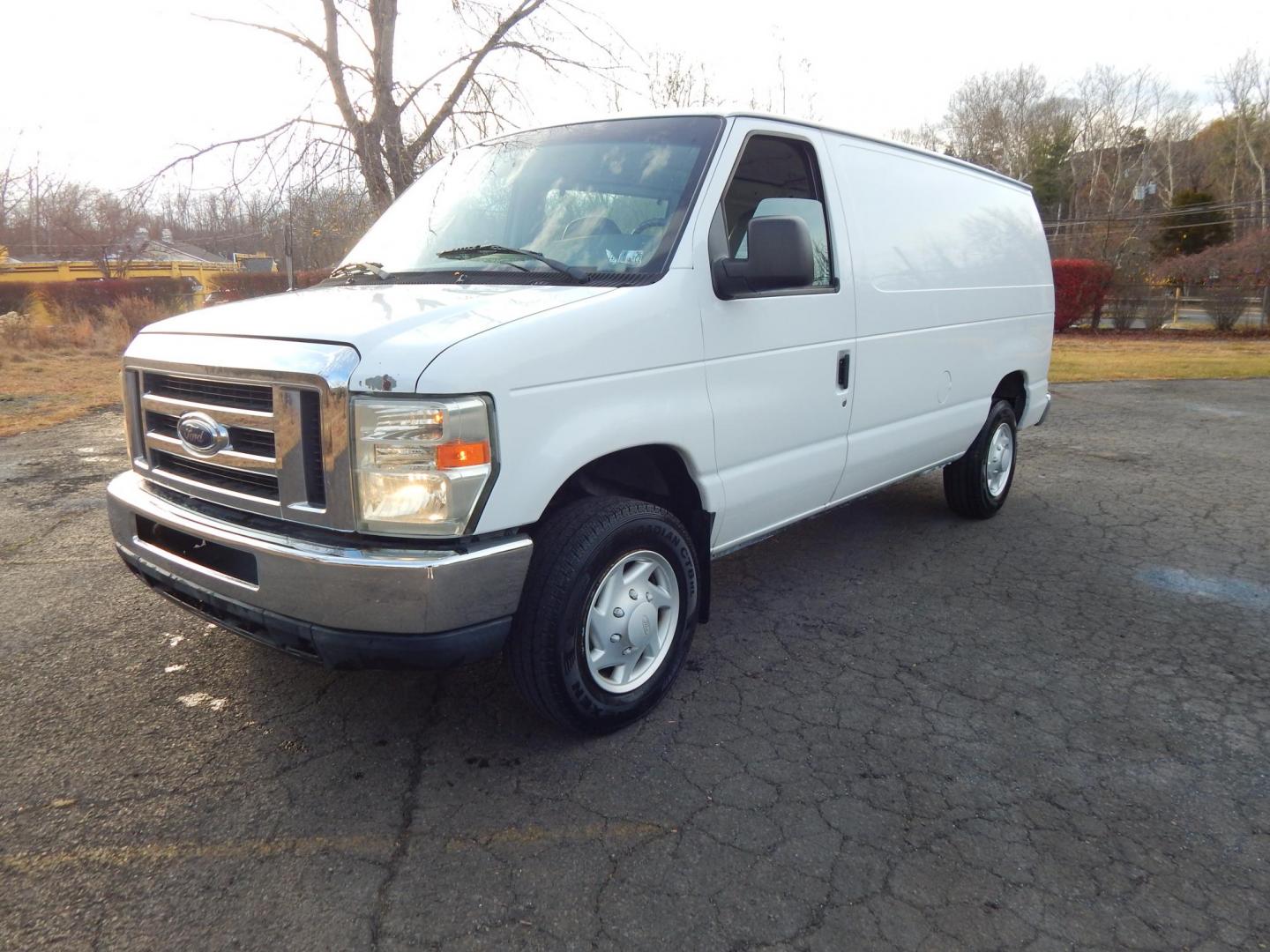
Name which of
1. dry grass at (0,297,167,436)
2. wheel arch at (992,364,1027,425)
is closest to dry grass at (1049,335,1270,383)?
wheel arch at (992,364,1027,425)

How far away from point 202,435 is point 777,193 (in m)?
2.41

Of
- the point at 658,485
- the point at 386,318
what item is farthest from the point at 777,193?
the point at 386,318

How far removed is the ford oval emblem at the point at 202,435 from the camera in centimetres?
286

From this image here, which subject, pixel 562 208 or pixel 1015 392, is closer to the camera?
pixel 562 208

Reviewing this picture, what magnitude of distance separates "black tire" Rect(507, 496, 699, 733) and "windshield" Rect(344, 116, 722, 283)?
832 mm

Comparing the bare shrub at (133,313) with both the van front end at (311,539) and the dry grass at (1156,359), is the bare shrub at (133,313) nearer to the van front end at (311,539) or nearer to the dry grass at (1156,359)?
the dry grass at (1156,359)

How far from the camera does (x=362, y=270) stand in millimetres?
3746

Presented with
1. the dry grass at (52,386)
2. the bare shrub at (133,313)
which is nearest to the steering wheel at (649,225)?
the dry grass at (52,386)

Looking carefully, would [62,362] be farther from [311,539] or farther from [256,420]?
[311,539]

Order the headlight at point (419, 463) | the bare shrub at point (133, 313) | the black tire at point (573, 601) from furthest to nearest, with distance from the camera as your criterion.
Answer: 1. the bare shrub at point (133, 313)
2. the black tire at point (573, 601)
3. the headlight at point (419, 463)

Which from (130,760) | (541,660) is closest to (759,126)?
(541,660)

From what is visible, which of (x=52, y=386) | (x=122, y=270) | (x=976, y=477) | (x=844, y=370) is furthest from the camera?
(x=122, y=270)

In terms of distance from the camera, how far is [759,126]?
3.66m

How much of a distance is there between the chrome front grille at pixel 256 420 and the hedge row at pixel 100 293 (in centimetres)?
2300
